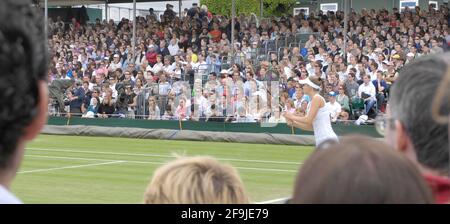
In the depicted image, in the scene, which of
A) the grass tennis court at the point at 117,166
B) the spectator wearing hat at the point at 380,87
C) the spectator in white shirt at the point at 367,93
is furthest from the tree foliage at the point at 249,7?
the grass tennis court at the point at 117,166

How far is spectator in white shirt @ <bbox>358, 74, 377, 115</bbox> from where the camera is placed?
22.3 m

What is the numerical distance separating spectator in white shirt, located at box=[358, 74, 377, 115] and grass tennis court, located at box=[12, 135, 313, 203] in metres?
2.28

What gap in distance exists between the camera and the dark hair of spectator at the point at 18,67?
182 centimetres

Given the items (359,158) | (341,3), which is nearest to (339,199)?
(359,158)

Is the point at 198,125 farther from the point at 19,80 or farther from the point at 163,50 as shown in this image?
the point at 19,80

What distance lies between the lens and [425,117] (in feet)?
7.66

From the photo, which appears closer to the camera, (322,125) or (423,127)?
(423,127)

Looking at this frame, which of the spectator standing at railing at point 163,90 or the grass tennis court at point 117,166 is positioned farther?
the spectator standing at railing at point 163,90

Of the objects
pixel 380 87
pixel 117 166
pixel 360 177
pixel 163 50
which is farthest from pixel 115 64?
pixel 360 177

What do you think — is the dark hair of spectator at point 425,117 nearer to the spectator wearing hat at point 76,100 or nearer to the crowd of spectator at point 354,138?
the crowd of spectator at point 354,138

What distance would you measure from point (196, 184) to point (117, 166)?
1363 centimetres

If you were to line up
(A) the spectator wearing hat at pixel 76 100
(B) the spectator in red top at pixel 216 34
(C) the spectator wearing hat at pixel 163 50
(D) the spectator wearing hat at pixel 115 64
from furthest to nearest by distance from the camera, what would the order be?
(B) the spectator in red top at pixel 216 34 < (D) the spectator wearing hat at pixel 115 64 < (C) the spectator wearing hat at pixel 163 50 < (A) the spectator wearing hat at pixel 76 100

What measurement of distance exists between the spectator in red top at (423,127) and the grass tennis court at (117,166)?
9291 millimetres
